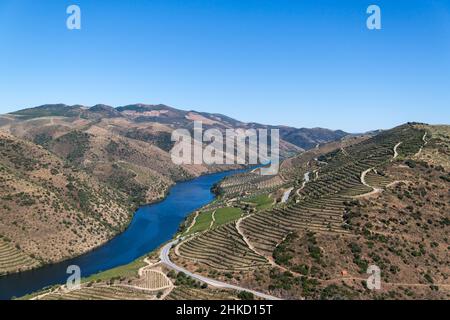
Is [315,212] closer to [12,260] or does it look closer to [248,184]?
[12,260]

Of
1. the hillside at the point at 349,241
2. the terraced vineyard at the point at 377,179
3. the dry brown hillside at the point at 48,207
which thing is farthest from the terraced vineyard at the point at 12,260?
the terraced vineyard at the point at 377,179

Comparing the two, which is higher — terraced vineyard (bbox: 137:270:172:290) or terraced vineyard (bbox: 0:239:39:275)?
terraced vineyard (bbox: 137:270:172:290)

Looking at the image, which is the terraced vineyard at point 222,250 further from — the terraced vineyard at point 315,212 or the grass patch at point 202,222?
the grass patch at point 202,222

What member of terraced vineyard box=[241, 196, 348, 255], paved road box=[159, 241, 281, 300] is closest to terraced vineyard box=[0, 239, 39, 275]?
paved road box=[159, 241, 281, 300]

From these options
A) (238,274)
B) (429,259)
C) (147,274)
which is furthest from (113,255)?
(429,259)

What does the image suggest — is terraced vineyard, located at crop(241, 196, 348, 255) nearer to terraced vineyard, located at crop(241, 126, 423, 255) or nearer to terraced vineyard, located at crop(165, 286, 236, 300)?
terraced vineyard, located at crop(241, 126, 423, 255)
